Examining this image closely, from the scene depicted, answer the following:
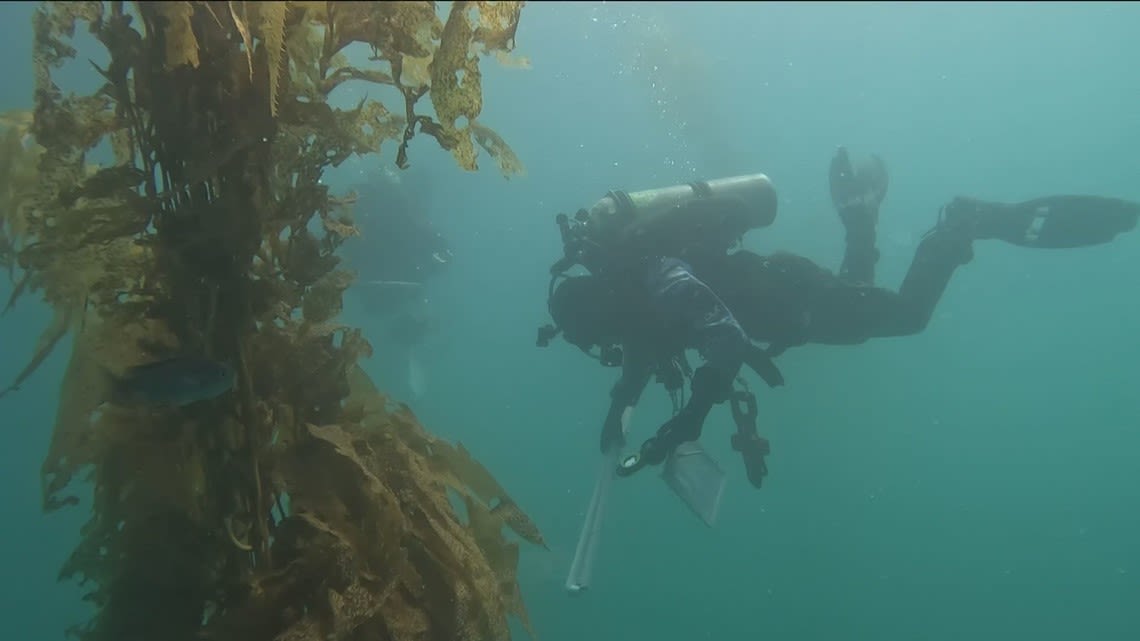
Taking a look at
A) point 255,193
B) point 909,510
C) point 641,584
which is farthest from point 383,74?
point 909,510

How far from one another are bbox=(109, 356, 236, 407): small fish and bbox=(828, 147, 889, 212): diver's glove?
956cm

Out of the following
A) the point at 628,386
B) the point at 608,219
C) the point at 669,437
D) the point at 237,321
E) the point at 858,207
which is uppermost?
the point at 608,219

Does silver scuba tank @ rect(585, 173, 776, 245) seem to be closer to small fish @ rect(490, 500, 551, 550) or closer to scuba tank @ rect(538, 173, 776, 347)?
scuba tank @ rect(538, 173, 776, 347)

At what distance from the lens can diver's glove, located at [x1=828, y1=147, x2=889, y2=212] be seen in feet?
32.0

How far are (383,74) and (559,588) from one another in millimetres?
28662

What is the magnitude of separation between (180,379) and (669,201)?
232 inches

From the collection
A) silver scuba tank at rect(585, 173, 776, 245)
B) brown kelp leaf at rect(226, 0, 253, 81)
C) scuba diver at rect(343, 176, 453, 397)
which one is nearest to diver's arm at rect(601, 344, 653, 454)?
silver scuba tank at rect(585, 173, 776, 245)

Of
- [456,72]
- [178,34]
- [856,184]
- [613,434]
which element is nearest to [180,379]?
[178,34]

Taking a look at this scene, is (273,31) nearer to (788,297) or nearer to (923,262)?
(788,297)

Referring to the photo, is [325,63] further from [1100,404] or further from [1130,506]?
[1100,404]

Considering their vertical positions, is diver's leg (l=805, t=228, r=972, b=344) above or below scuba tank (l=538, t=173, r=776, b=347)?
below

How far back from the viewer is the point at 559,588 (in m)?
28.3

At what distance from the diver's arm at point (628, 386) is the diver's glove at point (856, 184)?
4.93 meters

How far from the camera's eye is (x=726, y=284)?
760 centimetres
